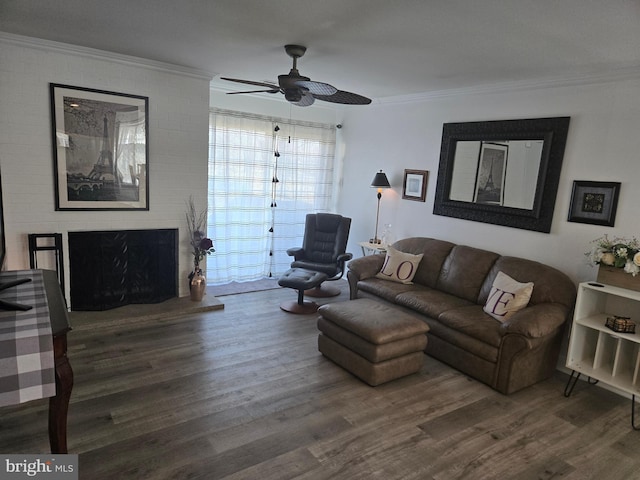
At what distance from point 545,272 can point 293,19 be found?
2924 millimetres

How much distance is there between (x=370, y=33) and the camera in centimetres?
278

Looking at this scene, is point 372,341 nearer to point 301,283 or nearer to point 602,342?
point 301,283

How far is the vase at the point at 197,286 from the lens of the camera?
4516 millimetres

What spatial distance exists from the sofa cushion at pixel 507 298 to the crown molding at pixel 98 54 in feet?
12.0

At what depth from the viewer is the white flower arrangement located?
292 centimetres

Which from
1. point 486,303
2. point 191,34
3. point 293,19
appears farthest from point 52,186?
point 486,303

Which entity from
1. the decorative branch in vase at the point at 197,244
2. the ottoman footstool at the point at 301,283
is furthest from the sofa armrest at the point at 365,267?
the decorative branch in vase at the point at 197,244

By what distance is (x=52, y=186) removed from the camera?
3.81 m

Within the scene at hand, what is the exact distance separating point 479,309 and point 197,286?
9.64 ft

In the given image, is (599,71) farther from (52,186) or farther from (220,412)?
(52,186)

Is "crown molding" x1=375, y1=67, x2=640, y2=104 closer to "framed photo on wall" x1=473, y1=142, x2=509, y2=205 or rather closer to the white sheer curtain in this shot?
"framed photo on wall" x1=473, y1=142, x2=509, y2=205

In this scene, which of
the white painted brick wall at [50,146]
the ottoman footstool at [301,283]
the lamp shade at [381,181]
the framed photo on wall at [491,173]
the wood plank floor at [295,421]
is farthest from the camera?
the lamp shade at [381,181]

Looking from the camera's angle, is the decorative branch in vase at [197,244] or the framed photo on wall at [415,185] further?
the framed photo on wall at [415,185]

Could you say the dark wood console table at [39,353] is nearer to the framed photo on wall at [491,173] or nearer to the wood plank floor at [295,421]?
the wood plank floor at [295,421]
